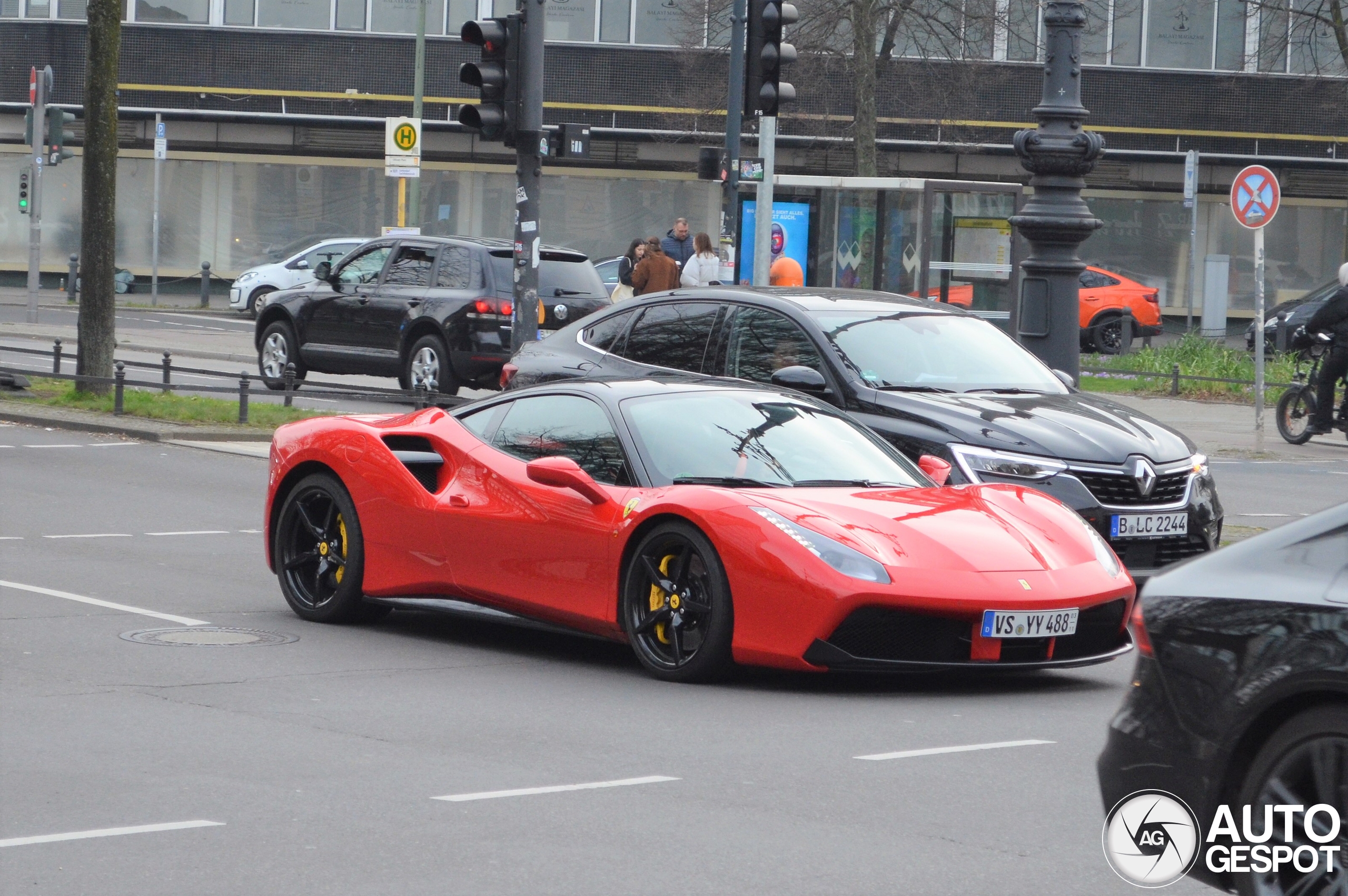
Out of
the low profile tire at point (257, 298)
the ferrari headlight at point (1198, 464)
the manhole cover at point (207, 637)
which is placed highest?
the low profile tire at point (257, 298)

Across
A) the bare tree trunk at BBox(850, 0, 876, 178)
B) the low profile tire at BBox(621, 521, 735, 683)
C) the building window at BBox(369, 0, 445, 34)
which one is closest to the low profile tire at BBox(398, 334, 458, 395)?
the low profile tire at BBox(621, 521, 735, 683)

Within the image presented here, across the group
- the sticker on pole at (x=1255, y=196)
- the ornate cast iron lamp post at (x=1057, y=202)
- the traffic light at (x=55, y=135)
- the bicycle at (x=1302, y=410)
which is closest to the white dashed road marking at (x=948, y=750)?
the ornate cast iron lamp post at (x=1057, y=202)

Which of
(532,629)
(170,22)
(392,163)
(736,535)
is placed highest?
(170,22)

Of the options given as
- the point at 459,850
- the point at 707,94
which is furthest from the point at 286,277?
the point at 459,850

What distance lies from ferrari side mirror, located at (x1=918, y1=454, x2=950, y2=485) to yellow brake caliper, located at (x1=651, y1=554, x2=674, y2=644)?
1.58 m

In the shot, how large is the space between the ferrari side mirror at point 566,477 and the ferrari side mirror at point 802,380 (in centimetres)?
282

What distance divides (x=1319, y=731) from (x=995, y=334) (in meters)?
8.47

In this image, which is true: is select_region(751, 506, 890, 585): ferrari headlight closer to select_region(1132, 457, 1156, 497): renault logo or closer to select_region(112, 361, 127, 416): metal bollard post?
select_region(1132, 457, 1156, 497): renault logo

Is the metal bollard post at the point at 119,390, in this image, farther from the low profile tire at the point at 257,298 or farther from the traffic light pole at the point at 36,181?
the low profile tire at the point at 257,298

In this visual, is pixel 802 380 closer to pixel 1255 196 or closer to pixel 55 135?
pixel 1255 196

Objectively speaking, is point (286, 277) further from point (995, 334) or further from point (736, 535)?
A: point (736, 535)

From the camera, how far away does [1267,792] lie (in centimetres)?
446

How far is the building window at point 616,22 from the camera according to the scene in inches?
1916

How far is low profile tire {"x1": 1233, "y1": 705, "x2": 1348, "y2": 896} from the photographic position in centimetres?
427
